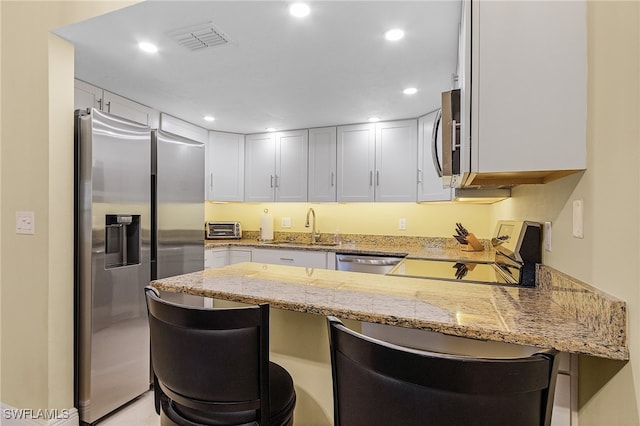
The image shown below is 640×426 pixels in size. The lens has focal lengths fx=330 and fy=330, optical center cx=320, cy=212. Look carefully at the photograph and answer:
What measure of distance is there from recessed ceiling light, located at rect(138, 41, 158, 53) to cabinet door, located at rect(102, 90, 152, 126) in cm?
90

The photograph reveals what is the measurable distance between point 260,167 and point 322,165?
2.72 feet

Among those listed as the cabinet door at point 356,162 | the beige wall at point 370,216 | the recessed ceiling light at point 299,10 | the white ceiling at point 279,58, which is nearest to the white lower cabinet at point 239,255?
the beige wall at point 370,216

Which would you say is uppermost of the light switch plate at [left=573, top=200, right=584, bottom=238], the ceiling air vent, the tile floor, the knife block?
the ceiling air vent

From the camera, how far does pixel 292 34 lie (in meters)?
1.83

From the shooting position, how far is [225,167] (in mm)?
4082

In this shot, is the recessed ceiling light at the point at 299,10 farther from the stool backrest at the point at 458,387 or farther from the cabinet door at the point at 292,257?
the cabinet door at the point at 292,257

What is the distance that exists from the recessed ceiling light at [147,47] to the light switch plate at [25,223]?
1156mm

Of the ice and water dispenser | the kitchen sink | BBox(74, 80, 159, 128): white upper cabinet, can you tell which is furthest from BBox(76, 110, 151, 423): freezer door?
the kitchen sink

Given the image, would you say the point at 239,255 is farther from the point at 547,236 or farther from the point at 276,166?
the point at 547,236

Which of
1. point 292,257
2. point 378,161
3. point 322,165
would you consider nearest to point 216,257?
point 292,257

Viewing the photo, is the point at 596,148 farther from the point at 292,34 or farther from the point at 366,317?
the point at 292,34

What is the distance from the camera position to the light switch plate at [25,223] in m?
1.88

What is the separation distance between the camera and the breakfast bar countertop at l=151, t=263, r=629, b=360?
30.1 inches

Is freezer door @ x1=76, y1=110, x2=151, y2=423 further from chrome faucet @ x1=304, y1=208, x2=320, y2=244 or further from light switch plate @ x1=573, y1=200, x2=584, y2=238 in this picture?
light switch plate @ x1=573, y1=200, x2=584, y2=238
